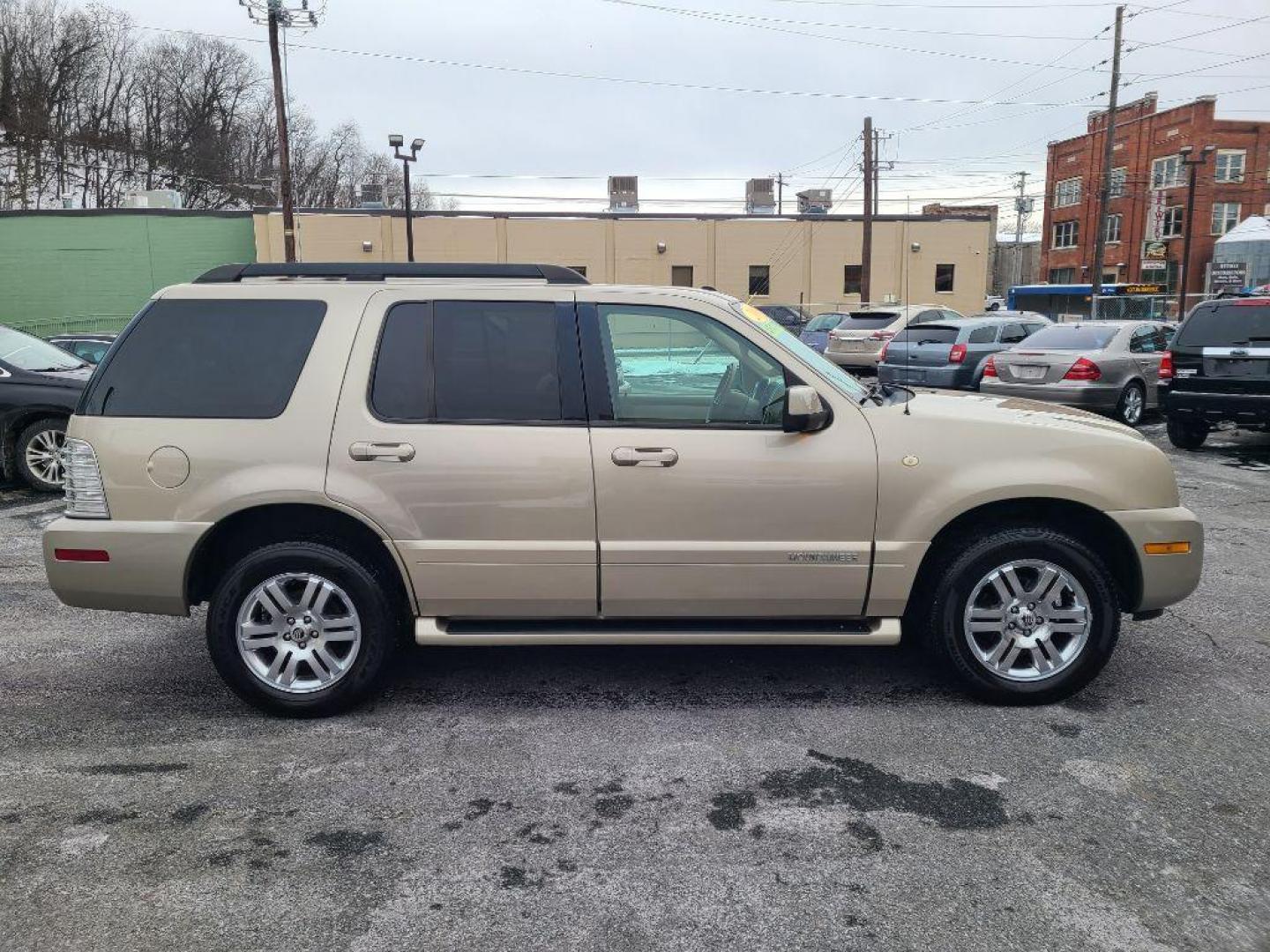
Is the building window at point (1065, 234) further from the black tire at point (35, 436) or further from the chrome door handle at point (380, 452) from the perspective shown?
the chrome door handle at point (380, 452)

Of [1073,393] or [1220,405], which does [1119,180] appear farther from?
[1220,405]

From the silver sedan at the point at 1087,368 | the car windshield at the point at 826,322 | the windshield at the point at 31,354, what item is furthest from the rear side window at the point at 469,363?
the car windshield at the point at 826,322

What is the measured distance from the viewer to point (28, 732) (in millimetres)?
3994

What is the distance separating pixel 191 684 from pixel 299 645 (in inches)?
34.2

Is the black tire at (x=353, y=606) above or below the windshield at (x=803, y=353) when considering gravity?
below

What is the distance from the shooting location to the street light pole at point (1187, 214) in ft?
146

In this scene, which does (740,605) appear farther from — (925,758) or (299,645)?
(299,645)

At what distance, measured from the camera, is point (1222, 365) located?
10523 millimetres

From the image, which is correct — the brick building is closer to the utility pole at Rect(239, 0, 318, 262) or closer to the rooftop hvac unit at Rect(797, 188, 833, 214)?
the rooftop hvac unit at Rect(797, 188, 833, 214)

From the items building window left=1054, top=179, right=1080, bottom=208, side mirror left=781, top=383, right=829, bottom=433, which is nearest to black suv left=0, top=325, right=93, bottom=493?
side mirror left=781, top=383, right=829, bottom=433

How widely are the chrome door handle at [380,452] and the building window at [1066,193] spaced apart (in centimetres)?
6319

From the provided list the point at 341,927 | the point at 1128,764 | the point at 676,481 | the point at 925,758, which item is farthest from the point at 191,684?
the point at 1128,764

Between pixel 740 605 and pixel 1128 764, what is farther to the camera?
pixel 740 605

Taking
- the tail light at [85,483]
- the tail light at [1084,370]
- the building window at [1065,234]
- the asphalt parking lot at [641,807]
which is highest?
the building window at [1065,234]
